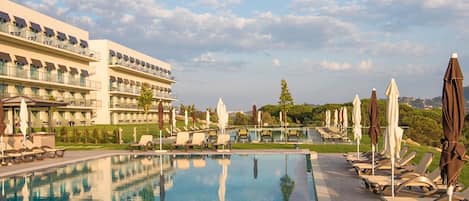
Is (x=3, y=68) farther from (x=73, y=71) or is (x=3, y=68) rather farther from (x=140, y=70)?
(x=140, y=70)

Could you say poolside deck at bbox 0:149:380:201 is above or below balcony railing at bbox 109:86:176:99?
below

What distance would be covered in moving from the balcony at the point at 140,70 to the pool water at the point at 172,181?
4047cm

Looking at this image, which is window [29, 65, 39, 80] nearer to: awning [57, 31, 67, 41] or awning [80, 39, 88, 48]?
awning [57, 31, 67, 41]

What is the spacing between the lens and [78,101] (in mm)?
45469

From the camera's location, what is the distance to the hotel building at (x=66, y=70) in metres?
35.6

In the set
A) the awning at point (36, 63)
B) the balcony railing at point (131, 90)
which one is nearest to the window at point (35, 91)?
the awning at point (36, 63)

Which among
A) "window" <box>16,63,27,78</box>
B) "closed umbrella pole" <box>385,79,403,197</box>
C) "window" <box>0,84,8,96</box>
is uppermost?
"window" <box>16,63,27,78</box>

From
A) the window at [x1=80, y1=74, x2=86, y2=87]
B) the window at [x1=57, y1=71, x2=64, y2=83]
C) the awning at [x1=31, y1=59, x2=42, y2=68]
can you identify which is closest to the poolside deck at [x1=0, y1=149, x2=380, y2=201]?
the awning at [x1=31, y1=59, x2=42, y2=68]

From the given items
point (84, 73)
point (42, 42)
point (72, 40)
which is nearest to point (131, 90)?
point (84, 73)

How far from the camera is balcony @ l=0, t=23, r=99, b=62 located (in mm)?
34688

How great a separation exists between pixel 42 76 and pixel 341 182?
3442 cm

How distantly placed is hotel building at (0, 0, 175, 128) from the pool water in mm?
10726

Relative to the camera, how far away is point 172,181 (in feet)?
39.8

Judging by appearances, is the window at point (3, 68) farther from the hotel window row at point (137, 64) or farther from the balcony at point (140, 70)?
the hotel window row at point (137, 64)
